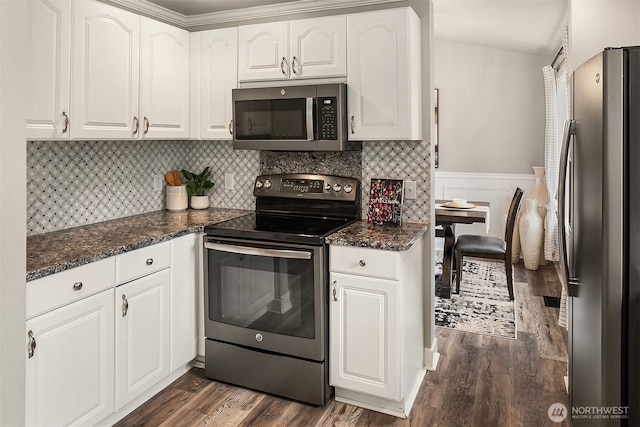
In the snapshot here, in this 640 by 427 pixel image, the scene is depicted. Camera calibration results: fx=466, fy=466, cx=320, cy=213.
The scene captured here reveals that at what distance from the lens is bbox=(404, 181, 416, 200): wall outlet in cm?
285

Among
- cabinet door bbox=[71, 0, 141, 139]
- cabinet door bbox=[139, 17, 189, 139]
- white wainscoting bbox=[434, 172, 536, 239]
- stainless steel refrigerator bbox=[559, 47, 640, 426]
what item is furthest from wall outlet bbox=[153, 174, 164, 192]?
white wainscoting bbox=[434, 172, 536, 239]

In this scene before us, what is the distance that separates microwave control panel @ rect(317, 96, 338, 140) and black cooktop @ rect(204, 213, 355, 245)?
0.53 meters

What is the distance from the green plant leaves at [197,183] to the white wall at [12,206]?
246cm

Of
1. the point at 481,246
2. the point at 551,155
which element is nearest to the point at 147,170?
the point at 481,246

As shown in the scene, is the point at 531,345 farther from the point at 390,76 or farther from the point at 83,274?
the point at 83,274

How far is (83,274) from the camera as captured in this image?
204 centimetres

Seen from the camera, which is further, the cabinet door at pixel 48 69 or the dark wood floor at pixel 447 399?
the dark wood floor at pixel 447 399

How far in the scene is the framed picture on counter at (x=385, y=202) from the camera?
2.71m

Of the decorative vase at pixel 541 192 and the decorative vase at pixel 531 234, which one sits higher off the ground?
the decorative vase at pixel 541 192

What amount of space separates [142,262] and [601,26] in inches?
110

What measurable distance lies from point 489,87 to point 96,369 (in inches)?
210

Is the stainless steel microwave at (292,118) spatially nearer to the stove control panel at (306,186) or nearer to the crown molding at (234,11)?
the stove control panel at (306,186)

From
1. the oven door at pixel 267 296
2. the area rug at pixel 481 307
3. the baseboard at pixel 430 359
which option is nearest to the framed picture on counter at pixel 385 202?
the oven door at pixel 267 296

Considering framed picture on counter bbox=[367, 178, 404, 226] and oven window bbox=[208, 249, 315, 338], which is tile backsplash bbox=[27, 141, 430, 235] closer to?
framed picture on counter bbox=[367, 178, 404, 226]
